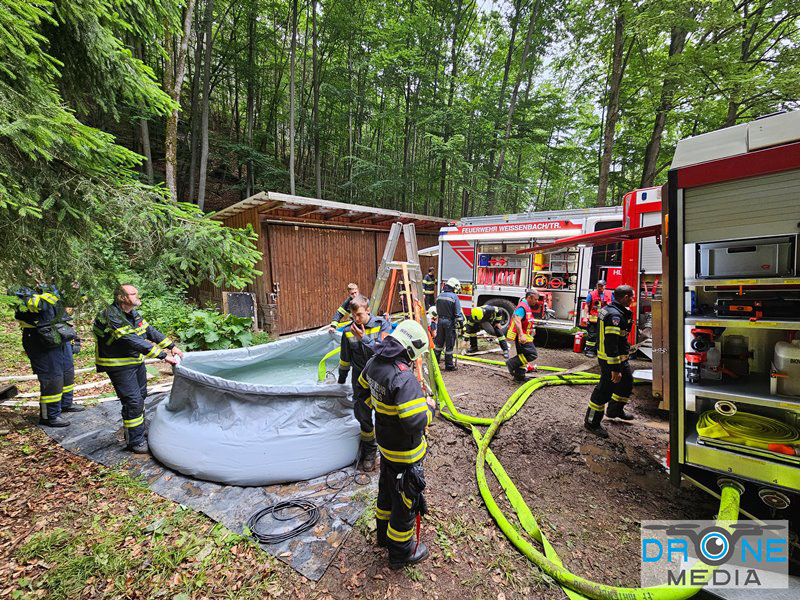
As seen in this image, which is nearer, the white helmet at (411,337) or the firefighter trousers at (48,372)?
the white helmet at (411,337)

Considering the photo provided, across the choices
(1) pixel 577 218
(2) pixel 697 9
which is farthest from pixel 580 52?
(1) pixel 577 218

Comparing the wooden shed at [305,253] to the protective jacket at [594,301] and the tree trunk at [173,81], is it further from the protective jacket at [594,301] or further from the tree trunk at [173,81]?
the protective jacket at [594,301]

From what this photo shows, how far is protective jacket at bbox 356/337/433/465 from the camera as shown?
212 cm

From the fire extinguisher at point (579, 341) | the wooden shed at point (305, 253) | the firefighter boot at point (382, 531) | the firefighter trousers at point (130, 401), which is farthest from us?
the wooden shed at point (305, 253)

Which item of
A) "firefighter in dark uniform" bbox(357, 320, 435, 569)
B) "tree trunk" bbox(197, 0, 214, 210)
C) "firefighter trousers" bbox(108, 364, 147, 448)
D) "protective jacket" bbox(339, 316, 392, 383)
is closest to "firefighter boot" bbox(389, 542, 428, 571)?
"firefighter in dark uniform" bbox(357, 320, 435, 569)

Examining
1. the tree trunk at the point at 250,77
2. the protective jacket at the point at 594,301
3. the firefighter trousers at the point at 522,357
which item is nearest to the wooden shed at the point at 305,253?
the tree trunk at the point at 250,77

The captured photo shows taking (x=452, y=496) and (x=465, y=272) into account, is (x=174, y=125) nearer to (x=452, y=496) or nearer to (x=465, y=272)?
(x=465, y=272)

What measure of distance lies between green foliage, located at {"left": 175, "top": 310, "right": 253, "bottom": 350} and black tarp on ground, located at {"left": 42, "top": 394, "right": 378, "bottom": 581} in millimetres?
2972

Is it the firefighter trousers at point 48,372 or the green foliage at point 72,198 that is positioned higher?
the green foliage at point 72,198

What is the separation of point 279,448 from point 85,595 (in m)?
1.37

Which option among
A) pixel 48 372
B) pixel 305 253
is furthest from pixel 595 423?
pixel 305 253

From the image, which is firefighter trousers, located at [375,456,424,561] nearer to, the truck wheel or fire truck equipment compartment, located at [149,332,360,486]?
fire truck equipment compartment, located at [149,332,360,486]

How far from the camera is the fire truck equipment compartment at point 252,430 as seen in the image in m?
3.02

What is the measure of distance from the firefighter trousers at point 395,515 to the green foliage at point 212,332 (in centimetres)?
566
